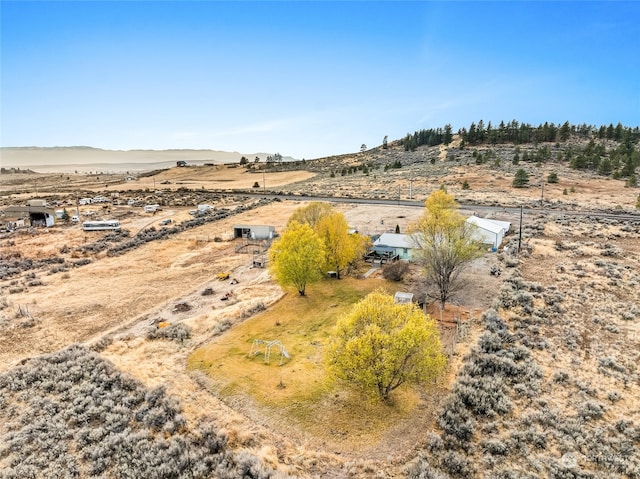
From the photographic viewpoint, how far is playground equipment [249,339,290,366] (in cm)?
2128

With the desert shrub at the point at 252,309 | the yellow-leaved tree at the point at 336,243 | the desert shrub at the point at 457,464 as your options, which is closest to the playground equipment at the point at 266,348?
the desert shrub at the point at 252,309

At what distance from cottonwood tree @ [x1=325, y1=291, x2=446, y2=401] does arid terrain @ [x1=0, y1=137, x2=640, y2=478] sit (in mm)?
1866

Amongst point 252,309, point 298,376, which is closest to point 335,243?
point 252,309

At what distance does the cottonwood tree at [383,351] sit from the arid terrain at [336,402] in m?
1.87

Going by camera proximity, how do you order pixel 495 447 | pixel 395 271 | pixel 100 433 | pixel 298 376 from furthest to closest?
1. pixel 395 271
2. pixel 298 376
3. pixel 100 433
4. pixel 495 447

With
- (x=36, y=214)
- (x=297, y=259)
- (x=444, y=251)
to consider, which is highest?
(x=36, y=214)

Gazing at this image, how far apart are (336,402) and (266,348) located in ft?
20.8

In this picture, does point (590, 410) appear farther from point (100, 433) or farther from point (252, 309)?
point (100, 433)

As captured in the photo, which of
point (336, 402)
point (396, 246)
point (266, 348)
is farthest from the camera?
point (396, 246)

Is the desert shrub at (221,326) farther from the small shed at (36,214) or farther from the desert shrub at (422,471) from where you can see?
the small shed at (36,214)

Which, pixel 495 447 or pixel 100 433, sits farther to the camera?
pixel 100 433

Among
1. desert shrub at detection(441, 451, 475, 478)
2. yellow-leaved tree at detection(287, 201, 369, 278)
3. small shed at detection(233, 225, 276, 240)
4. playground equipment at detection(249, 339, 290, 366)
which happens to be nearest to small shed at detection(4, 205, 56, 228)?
small shed at detection(233, 225, 276, 240)

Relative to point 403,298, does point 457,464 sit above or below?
below

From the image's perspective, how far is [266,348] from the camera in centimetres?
2231
